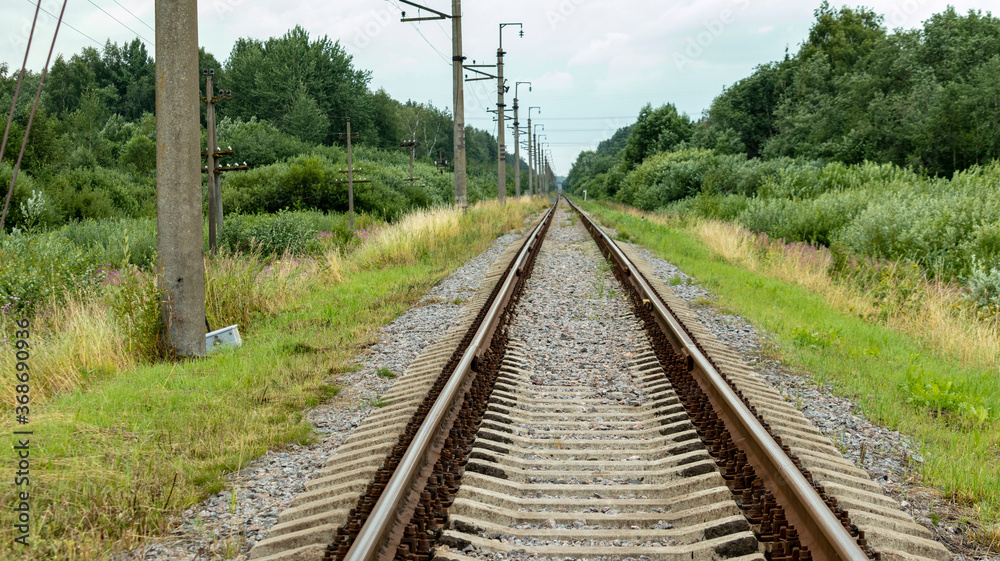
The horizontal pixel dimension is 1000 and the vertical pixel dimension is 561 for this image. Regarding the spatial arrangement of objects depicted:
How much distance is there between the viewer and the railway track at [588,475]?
294 centimetres

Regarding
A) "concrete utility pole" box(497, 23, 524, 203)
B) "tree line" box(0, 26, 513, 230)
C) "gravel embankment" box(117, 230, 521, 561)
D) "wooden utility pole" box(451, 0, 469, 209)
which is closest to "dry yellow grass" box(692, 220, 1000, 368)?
"gravel embankment" box(117, 230, 521, 561)

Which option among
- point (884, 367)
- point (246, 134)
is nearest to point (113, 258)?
point (884, 367)

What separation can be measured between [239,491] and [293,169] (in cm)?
3375

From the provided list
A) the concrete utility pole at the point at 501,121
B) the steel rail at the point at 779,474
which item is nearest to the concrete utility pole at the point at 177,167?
the steel rail at the point at 779,474

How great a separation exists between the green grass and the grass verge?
149 inches

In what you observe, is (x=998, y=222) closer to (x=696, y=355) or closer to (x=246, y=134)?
(x=696, y=355)

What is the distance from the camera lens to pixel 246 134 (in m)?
49.7

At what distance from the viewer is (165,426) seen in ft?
14.8

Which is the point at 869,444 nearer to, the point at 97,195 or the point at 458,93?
the point at 458,93

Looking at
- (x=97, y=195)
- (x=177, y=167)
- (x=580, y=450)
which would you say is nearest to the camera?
(x=580, y=450)

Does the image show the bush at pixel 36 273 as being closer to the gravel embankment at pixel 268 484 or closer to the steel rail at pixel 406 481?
the gravel embankment at pixel 268 484

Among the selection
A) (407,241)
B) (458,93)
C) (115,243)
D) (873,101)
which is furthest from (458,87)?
(873,101)

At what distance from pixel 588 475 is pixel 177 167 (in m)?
4.73

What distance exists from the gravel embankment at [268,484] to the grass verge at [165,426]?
10cm
